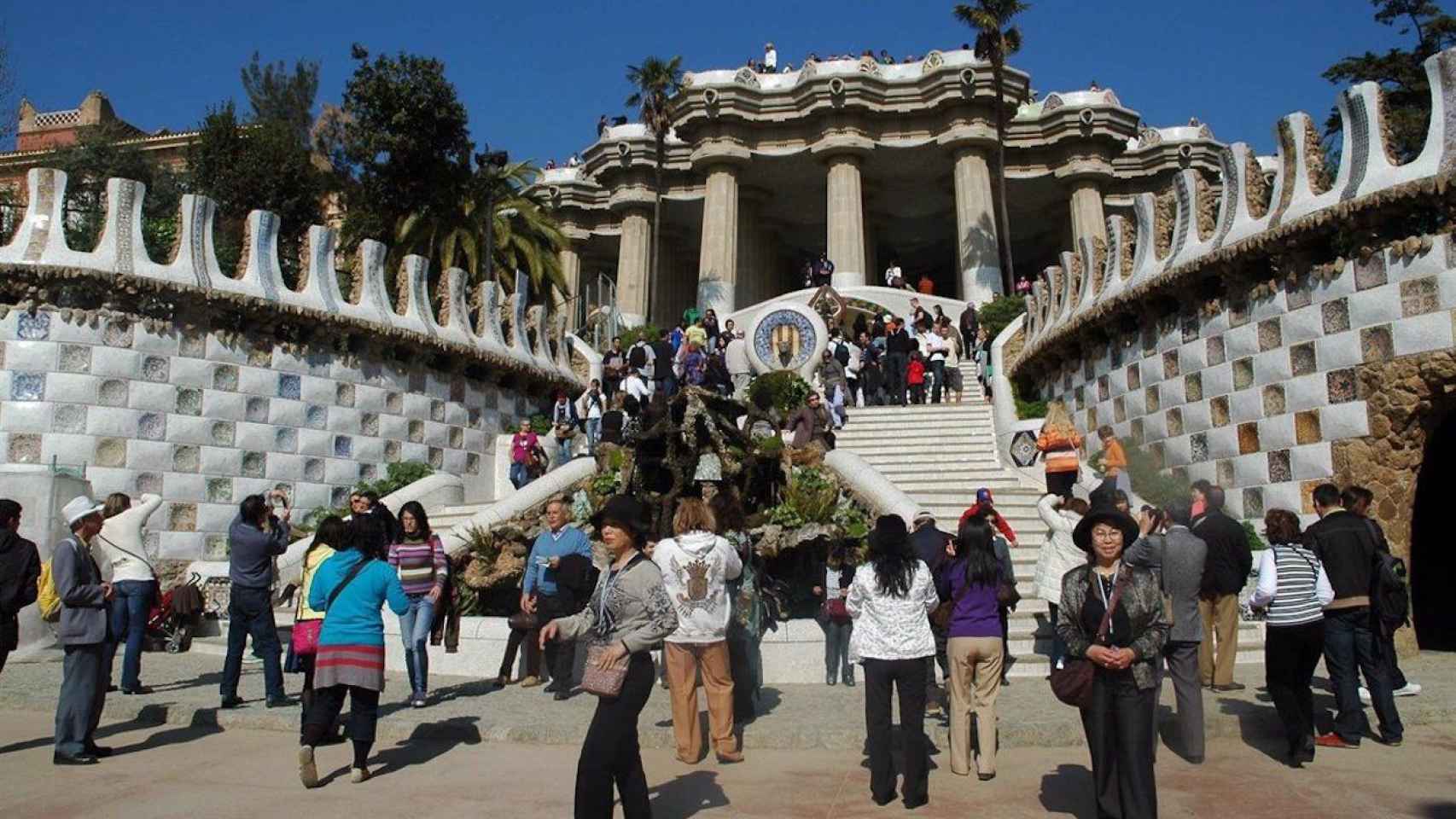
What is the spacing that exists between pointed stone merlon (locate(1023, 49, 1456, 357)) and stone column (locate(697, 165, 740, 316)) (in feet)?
73.6

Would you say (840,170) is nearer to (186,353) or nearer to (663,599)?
(186,353)

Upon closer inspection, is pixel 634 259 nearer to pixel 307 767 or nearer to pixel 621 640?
pixel 307 767

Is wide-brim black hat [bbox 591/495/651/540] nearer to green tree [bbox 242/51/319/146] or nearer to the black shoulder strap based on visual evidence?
the black shoulder strap

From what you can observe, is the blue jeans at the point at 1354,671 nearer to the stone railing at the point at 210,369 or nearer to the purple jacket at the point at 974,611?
the purple jacket at the point at 974,611

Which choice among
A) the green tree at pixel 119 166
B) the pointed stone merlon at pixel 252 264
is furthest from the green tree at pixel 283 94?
the pointed stone merlon at pixel 252 264

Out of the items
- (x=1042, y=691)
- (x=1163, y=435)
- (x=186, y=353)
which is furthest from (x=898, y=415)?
(x=186, y=353)

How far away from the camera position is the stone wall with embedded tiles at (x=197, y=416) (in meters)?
16.1

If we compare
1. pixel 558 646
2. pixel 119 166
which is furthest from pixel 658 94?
pixel 558 646

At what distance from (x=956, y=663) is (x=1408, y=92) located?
3499 centimetres

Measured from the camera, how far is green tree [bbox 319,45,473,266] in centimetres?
3073

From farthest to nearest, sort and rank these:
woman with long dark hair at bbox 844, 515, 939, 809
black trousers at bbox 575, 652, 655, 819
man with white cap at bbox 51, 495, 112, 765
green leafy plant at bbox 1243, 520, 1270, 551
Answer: green leafy plant at bbox 1243, 520, 1270, 551 → man with white cap at bbox 51, 495, 112, 765 → woman with long dark hair at bbox 844, 515, 939, 809 → black trousers at bbox 575, 652, 655, 819

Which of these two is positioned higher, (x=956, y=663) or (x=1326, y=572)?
(x=1326, y=572)

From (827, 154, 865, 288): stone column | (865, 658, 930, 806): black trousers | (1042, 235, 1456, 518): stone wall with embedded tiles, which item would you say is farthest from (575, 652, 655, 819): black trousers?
(827, 154, 865, 288): stone column

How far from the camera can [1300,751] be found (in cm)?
726
